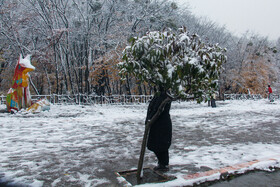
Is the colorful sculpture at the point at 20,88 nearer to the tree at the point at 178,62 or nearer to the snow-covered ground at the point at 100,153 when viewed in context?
the snow-covered ground at the point at 100,153

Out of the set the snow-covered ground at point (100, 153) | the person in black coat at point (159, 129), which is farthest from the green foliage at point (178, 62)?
the snow-covered ground at point (100, 153)

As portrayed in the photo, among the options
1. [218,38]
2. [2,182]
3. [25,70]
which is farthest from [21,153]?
[218,38]

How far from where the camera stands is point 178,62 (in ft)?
10.8

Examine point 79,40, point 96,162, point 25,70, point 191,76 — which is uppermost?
point 79,40

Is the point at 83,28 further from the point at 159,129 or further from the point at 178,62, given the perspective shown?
the point at 178,62

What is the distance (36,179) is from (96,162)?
4.26ft

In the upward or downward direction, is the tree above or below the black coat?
above

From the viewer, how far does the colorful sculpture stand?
13.3 meters

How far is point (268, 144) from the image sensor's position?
634 centimetres

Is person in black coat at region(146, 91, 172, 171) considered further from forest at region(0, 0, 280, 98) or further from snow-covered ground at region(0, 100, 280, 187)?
forest at region(0, 0, 280, 98)

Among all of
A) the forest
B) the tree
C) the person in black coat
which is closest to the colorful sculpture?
the forest

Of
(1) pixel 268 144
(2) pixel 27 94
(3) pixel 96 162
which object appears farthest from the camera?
(2) pixel 27 94

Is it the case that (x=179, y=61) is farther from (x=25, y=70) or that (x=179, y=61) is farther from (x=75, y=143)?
(x=25, y=70)

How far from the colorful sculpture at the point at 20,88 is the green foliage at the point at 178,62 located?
1157 centimetres
